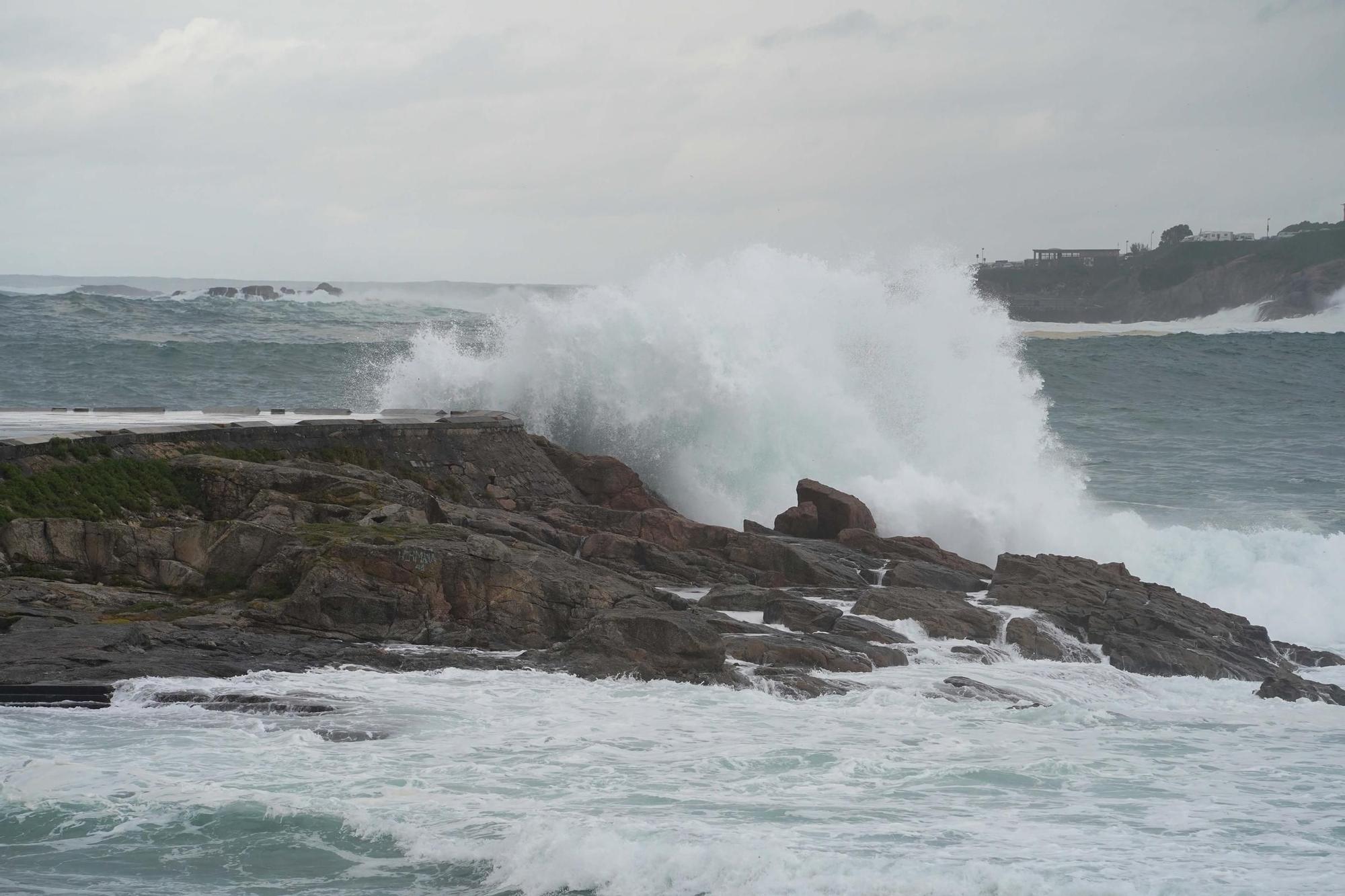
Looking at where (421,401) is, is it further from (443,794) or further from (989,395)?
(443,794)

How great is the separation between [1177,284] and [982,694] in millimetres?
100512

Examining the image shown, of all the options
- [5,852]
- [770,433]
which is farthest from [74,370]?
[5,852]

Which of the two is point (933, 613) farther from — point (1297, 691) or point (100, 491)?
point (100, 491)

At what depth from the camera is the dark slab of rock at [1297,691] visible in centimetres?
1105

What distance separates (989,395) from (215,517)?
15.3m

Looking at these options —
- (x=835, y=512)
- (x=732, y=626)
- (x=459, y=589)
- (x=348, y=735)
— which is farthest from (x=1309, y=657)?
(x=348, y=735)

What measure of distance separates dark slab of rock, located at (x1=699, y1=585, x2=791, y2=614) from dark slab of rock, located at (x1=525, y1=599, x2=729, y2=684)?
150 centimetres

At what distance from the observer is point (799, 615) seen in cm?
1162

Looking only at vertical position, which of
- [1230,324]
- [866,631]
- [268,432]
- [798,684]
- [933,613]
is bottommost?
[798,684]

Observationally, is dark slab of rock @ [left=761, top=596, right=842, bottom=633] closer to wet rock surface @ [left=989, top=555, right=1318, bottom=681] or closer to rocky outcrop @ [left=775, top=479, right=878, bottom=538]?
wet rock surface @ [left=989, top=555, right=1318, bottom=681]

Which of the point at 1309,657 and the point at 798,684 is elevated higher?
the point at 1309,657

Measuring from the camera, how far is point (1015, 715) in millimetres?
9898

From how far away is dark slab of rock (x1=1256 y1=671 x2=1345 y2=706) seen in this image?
36.2ft

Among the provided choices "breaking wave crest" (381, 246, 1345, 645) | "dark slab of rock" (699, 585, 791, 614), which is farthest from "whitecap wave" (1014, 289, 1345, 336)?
"dark slab of rock" (699, 585, 791, 614)
